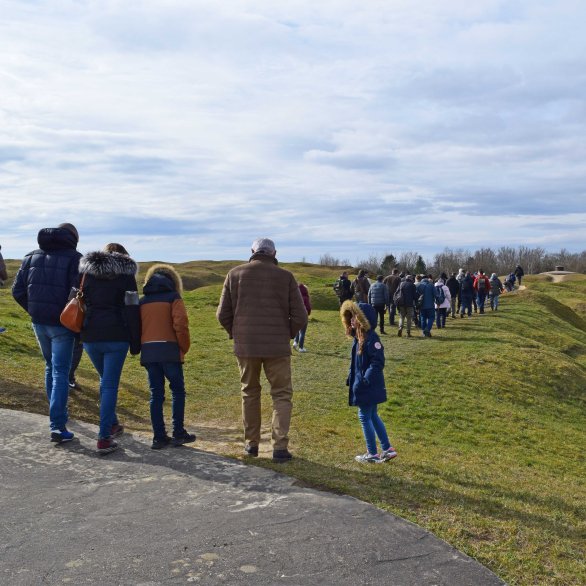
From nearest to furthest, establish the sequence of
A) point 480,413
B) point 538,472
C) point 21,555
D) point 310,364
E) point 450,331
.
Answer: point 21,555
point 538,472
point 480,413
point 310,364
point 450,331

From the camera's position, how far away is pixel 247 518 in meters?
5.28

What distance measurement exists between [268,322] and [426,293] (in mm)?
16785

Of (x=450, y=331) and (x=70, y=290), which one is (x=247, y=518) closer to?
(x=70, y=290)

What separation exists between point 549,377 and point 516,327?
9.40 metres

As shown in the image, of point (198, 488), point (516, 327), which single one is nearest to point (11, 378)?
point (198, 488)

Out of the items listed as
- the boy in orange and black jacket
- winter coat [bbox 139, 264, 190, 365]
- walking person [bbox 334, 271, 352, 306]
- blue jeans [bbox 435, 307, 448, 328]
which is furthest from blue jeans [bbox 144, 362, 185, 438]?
blue jeans [bbox 435, 307, 448, 328]

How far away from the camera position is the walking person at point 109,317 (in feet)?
22.6

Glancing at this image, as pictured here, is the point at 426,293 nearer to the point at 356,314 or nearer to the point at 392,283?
the point at 392,283

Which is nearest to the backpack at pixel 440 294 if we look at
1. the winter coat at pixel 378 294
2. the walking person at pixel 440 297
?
the walking person at pixel 440 297

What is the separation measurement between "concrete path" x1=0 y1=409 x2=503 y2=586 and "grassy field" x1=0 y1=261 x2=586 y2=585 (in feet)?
1.48

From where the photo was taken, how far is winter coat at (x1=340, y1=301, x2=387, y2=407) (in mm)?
7621

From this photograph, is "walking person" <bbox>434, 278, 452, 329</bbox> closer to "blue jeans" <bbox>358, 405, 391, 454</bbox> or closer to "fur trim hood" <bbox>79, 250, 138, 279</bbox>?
"blue jeans" <bbox>358, 405, 391, 454</bbox>

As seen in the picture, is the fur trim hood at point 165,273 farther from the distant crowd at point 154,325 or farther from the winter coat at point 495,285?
the winter coat at point 495,285

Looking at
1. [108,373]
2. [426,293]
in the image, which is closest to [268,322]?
[108,373]
